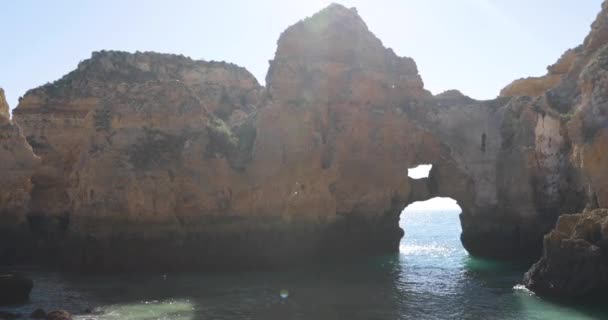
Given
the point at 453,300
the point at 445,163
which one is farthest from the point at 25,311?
the point at 445,163

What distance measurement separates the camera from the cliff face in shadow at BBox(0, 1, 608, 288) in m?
25.8

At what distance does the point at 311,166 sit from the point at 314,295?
9.47 m

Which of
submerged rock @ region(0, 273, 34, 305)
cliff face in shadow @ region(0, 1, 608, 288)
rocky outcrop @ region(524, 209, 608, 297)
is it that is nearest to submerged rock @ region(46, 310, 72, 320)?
submerged rock @ region(0, 273, 34, 305)

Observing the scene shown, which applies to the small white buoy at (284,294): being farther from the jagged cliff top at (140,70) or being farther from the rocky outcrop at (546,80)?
the jagged cliff top at (140,70)

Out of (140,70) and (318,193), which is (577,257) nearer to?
(318,193)

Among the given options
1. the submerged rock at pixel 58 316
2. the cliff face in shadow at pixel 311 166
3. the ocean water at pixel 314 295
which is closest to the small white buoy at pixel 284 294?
the ocean water at pixel 314 295

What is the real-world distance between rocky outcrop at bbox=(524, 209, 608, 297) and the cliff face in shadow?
570cm

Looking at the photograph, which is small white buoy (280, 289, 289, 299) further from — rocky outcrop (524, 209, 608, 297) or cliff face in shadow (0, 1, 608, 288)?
rocky outcrop (524, 209, 608, 297)

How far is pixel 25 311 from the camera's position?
58.5 ft

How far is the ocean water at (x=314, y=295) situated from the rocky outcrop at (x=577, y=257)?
67 cm

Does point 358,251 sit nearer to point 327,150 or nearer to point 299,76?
point 327,150

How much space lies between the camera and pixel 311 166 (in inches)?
1109

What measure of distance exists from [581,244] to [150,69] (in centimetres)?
3143

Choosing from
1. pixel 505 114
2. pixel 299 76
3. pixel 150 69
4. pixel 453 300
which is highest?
pixel 150 69
